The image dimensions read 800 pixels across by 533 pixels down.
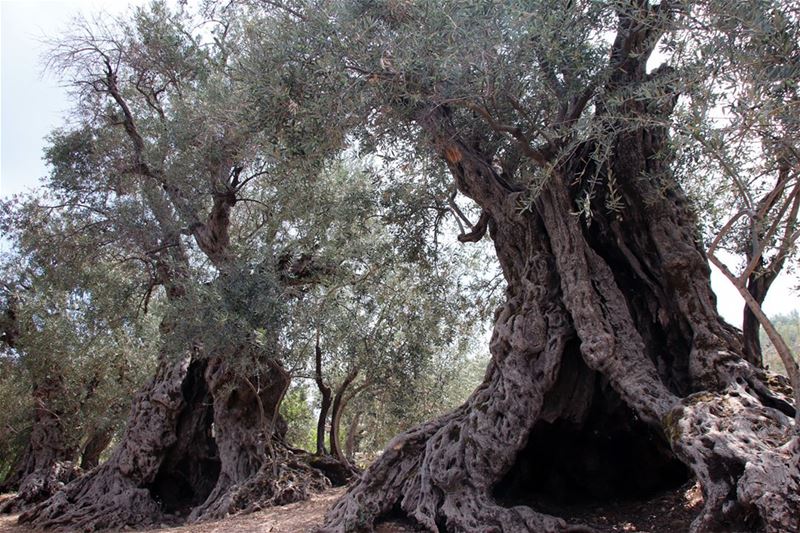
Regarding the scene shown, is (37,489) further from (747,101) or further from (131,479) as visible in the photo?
(747,101)

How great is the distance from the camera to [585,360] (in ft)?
21.1

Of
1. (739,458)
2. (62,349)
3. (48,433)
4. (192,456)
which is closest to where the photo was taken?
(739,458)

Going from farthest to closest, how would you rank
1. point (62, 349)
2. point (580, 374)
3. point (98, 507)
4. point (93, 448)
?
point (93, 448), point (62, 349), point (98, 507), point (580, 374)

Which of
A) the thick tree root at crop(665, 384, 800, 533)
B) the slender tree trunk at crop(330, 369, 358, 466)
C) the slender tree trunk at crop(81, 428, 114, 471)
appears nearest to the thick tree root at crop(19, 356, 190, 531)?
the slender tree trunk at crop(330, 369, 358, 466)

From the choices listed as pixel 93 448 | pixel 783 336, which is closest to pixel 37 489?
pixel 93 448

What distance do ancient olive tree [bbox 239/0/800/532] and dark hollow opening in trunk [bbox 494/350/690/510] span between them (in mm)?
23

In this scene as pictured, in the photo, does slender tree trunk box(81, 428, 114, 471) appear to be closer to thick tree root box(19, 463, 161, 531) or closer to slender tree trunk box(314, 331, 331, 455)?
thick tree root box(19, 463, 161, 531)

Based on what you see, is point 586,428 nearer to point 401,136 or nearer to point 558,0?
point 401,136

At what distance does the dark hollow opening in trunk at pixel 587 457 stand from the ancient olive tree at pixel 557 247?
0.02 m

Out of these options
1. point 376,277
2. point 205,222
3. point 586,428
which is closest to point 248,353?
point 376,277

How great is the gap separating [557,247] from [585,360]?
1.37 metres

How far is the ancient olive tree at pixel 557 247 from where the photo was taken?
5.84m

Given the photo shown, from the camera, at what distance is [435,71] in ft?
20.9

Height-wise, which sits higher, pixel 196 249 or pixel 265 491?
pixel 196 249
